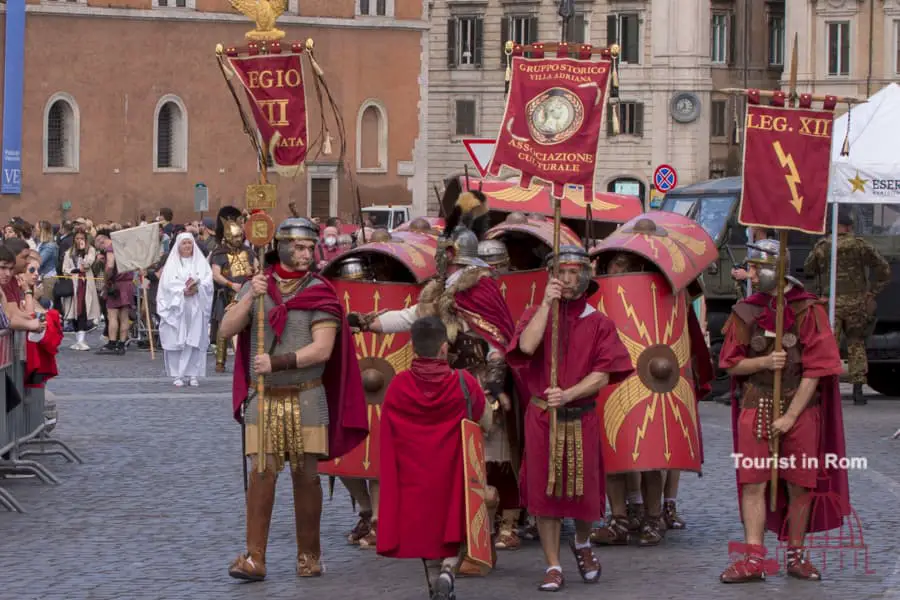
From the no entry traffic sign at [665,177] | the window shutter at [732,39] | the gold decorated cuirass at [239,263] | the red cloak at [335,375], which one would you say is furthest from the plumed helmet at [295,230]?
the window shutter at [732,39]

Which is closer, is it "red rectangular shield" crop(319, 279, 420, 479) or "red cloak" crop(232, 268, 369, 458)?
"red cloak" crop(232, 268, 369, 458)

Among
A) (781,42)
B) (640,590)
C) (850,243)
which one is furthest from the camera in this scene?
(781,42)

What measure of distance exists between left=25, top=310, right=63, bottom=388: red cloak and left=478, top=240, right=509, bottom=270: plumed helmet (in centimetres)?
429

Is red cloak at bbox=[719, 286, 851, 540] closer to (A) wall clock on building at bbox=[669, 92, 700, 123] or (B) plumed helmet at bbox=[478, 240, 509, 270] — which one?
(B) plumed helmet at bbox=[478, 240, 509, 270]

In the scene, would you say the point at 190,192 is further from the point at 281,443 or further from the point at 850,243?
the point at 281,443

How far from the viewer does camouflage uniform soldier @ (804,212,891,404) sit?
69.1 ft

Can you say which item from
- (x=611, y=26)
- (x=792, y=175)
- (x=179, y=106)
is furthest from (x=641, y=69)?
(x=792, y=175)

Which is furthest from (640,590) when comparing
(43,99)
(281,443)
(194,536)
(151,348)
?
(43,99)

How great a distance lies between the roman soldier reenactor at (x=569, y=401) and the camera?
10344 millimetres

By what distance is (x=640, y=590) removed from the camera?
10188mm

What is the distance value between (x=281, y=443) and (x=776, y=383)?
7.93 feet

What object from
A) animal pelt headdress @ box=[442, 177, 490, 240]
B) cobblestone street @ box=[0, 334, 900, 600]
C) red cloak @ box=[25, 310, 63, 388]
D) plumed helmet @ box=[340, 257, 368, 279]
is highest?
animal pelt headdress @ box=[442, 177, 490, 240]

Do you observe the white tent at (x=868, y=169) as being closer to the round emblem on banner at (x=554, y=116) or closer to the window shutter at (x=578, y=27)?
the round emblem on banner at (x=554, y=116)

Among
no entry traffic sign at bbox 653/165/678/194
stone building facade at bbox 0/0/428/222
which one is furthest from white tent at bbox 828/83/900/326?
stone building facade at bbox 0/0/428/222
